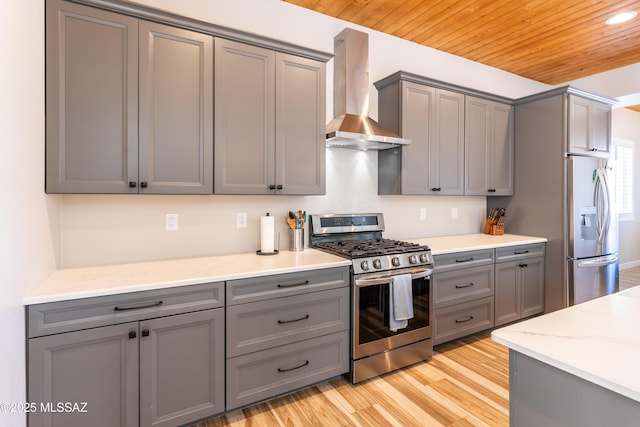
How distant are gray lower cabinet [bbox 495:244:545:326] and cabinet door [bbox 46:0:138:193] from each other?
3207 mm

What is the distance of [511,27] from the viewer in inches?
121

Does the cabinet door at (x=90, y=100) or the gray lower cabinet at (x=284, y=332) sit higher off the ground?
the cabinet door at (x=90, y=100)

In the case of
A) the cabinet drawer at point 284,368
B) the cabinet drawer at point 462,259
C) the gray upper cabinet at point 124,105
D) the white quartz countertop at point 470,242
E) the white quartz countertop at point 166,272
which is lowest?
the cabinet drawer at point 284,368

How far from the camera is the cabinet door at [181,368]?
1698 mm

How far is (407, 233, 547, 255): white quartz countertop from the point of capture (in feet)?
9.35

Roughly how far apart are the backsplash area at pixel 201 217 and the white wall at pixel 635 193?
473 cm

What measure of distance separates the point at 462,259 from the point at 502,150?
5.36 feet

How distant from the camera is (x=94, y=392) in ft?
5.21

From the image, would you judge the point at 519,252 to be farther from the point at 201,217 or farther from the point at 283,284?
the point at 201,217

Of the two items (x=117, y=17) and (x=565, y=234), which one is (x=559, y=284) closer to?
(x=565, y=234)

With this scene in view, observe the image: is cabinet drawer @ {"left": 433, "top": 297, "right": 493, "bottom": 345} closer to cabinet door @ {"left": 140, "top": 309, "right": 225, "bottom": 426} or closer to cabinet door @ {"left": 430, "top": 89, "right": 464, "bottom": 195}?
cabinet door @ {"left": 430, "top": 89, "right": 464, "bottom": 195}

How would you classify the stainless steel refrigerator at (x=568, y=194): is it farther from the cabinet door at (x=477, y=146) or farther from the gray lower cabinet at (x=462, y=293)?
the gray lower cabinet at (x=462, y=293)

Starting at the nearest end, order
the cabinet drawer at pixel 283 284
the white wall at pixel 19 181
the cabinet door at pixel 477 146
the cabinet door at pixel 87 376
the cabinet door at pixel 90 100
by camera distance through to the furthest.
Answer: the white wall at pixel 19 181
the cabinet door at pixel 87 376
the cabinet door at pixel 90 100
the cabinet drawer at pixel 283 284
the cabinet door at pixel 477 146

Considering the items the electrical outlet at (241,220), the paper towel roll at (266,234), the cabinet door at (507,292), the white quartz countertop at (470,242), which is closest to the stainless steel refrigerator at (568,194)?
the white quartz countertop at (470,242)
